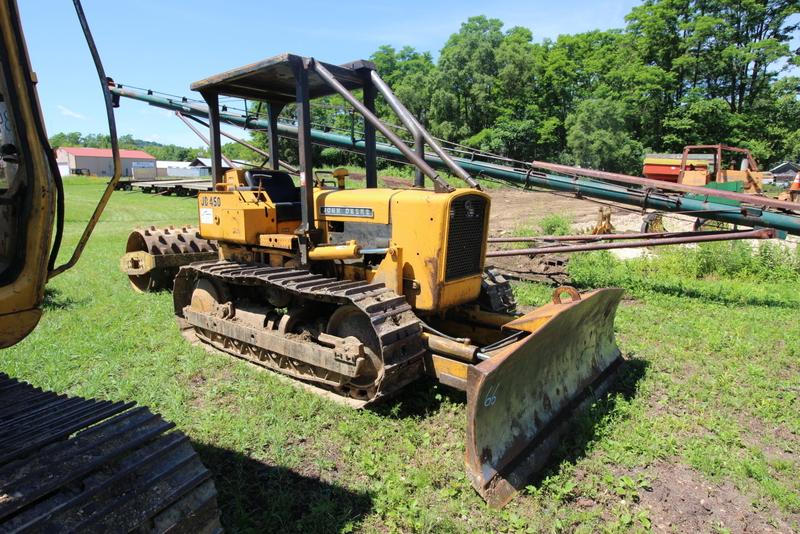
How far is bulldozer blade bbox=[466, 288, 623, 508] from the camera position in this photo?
333 centimetres

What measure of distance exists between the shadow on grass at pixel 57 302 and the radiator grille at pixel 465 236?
619 cm

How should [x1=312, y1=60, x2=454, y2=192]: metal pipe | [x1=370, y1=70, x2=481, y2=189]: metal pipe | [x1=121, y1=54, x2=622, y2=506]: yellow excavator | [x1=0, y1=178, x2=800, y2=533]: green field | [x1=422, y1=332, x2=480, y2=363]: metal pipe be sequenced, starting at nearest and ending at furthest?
[x1=0, y1=178, x2=800, y2=533]: green field < [x1=121, y1=54, x2=622, y2=506]: yellow excavator < [x1=422, y1=332, x2=480, y2=363]: metal pipe < [x1=312, y1=60, x2=454, y2=192]: metal pipe < [x1=370, y1=70, x2=481, y2=189]: metal pipe

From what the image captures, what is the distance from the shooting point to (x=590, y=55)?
1959 inches

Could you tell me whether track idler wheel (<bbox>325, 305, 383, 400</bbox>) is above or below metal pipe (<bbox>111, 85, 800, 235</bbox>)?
below

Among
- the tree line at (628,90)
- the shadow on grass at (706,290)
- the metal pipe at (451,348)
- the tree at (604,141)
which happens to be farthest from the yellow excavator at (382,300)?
the tree at (604,141)

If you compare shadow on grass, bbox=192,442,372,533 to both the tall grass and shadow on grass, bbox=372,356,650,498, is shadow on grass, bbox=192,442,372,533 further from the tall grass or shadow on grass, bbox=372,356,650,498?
the tall grass

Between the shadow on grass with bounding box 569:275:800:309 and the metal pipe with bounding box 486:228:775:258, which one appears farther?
the shadow on grass with bounding box 569:275:800:309

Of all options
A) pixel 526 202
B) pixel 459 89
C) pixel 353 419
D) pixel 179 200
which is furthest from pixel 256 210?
pixel 459 89

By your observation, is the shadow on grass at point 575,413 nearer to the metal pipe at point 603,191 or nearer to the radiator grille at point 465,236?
the radiator grille at point 465,236

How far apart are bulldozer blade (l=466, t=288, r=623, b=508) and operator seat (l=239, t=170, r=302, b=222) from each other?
3.03m

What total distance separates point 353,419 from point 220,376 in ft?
5.83

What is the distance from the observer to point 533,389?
3979mm

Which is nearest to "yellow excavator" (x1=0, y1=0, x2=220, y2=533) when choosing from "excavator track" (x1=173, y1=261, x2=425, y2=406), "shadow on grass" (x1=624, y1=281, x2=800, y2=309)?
"excavator track" (x1=173, y1=261, x2=425, y2=406)

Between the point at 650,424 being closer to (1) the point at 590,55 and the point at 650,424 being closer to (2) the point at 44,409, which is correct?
(2) the point at 44,409
